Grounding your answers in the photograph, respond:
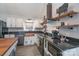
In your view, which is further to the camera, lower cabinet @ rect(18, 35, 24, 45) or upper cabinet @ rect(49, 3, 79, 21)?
lower cabinet @ rect(18, 35, 24, 45)

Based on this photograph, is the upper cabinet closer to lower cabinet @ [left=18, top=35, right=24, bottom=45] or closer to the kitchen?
the kitchen

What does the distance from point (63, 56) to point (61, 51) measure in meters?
0.10

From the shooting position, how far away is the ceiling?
195 centimetres

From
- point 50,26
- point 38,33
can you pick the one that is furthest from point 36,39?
point 50,26

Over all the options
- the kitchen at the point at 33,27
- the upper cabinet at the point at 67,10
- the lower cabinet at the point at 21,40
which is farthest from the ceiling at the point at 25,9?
the lower cabinet at the point at 21,40

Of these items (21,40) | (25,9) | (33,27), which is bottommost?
(21,40)

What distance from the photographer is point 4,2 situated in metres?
1.81

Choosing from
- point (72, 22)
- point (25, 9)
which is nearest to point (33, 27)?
point (25, 9)

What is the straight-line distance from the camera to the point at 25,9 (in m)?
2.08

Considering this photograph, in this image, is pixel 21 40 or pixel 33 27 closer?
pixel 33 27

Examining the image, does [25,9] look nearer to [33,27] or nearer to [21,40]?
[33,27]

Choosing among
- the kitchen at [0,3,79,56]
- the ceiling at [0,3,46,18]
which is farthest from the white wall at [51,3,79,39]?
the ceiling at [0,3,46,18]

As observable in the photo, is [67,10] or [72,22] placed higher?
[67,10]

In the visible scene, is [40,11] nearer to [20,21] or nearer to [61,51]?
[20,21]
